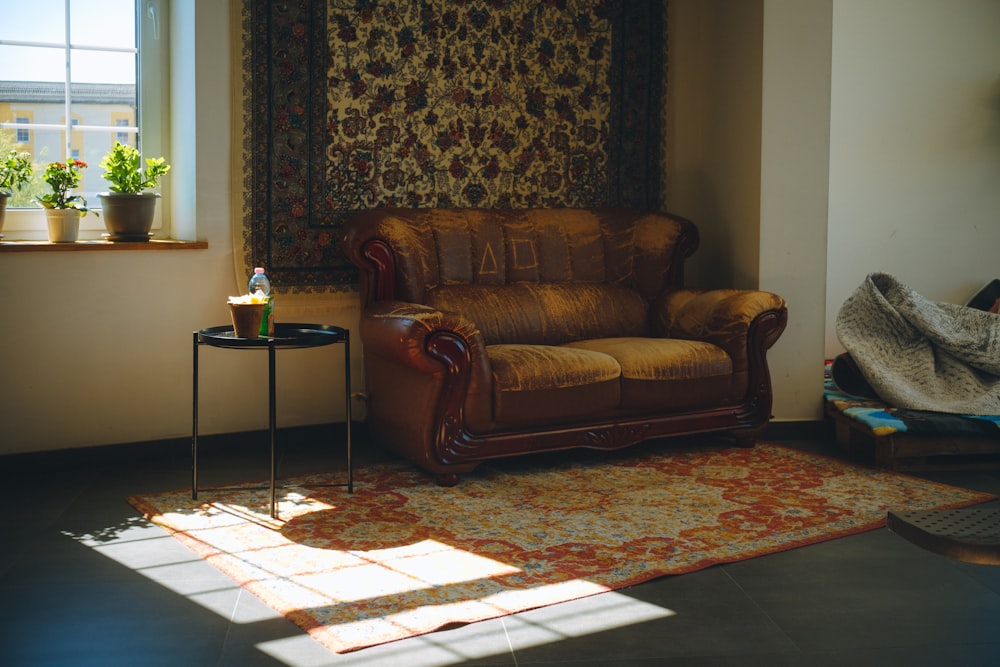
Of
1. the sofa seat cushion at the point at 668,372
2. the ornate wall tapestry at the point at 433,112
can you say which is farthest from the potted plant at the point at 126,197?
the sofa seat cushion at the point at 668,372

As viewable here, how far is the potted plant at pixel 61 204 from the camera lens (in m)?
4.13

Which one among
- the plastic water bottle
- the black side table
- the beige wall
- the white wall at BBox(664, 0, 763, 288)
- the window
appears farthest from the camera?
the white wall at BBox(664, 0, 763, 288)

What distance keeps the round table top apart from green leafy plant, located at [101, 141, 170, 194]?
95 centimetres

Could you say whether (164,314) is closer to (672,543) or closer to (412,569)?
(412,569)

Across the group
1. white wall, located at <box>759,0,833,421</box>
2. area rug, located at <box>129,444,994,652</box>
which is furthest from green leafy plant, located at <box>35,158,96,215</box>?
white wall, located at <box>759,0,833,421</box>

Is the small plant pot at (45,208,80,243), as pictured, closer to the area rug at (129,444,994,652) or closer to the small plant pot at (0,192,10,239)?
the small plant pot at (0,192,10,239)

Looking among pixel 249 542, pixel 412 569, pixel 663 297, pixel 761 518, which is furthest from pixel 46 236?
pixel 761 518

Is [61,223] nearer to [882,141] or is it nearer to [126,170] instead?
[126,170]

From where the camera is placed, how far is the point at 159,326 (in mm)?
4273

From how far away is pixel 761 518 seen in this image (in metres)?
3.46

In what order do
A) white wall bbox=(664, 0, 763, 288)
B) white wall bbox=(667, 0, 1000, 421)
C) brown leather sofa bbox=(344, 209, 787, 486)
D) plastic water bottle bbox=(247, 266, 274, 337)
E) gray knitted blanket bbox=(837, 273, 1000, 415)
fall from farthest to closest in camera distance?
1. white wall bbox=(667, 0, 1000, 421)
2. white wall bbox=(664, 0, 763, 288)
3. gray knitted blanket bbox=(837, 273, 1000, 415)
4. brown leather sofa bbox=(344, 209, 787, 486)
5. plastic water bottle bbox=(247, 266, 274, 337)

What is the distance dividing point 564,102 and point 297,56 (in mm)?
1389

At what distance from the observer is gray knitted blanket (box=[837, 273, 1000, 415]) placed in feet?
14.8

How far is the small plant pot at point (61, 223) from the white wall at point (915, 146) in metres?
4.08
